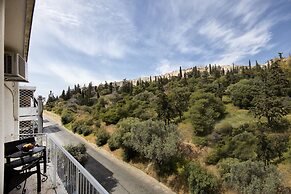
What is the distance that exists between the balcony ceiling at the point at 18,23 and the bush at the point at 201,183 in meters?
10.8

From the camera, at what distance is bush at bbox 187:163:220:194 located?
12312 millimetres

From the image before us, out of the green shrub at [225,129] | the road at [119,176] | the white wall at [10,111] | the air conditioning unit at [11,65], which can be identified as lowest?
the road at [119,176]

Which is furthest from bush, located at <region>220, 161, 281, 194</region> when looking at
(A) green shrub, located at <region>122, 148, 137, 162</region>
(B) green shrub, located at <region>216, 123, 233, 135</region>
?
(A) green shrub, located at <region>122, 148, 137, 162</region>

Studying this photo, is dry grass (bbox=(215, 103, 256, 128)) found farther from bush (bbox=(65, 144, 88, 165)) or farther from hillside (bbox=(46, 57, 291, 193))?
bush (bbox=(65, 144, 88, 165))

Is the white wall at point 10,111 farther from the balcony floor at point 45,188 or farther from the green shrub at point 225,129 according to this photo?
the green shrub at point 225,129

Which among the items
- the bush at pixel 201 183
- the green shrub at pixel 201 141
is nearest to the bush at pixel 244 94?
the green shrub at pixel 201 141

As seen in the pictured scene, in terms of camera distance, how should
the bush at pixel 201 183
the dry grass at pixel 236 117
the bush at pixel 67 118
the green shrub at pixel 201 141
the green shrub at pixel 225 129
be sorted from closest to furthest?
the bush at pixel 201 183, the green shrub at pixel 201 141, the green shrub at pixel 225 129, the dry grass at pixel 236 117, the bush at pixel 67 118

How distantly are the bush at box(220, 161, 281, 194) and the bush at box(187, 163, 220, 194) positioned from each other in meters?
0.81

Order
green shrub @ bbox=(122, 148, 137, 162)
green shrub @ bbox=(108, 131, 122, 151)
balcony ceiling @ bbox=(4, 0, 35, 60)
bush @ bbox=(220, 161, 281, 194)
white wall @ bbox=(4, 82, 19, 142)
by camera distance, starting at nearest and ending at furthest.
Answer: balcony ceiling @ bbox=(4, 0, 35, 60), white wall @ bbox=(4, 82, 19, 142), bush @ bbox=(220, 161, 281, 194), green shrub @ bbox=(122, 148, 137, 162), green shrub @ bbox=(108, 131, 122, 151)

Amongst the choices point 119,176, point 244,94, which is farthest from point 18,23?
point 244,94

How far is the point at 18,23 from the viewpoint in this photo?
367 centimetres

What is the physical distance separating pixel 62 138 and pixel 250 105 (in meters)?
20.9

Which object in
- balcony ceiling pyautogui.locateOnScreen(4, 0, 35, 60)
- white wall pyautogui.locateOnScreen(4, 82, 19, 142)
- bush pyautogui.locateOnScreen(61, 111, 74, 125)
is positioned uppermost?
balcony ceiling pyautogui.locateOnScreen(4, 0, 35, 60)

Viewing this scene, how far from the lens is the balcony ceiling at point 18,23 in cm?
299
